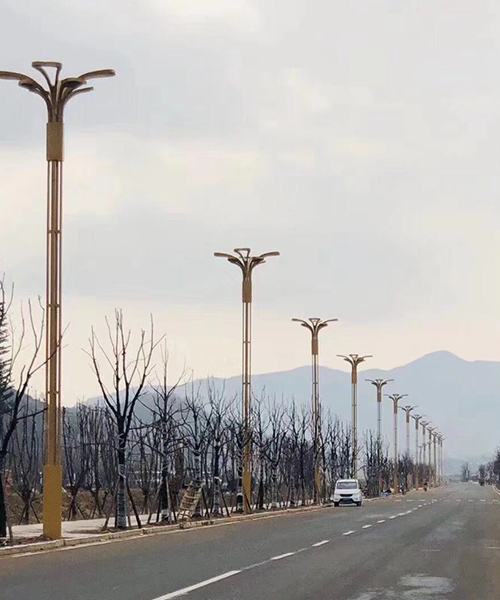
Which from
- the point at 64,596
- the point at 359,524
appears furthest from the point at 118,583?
the point at 359,524

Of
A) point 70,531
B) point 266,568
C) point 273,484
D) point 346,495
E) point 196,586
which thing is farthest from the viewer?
point 346,495

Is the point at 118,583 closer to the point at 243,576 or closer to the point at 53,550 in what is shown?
the point at 243,576

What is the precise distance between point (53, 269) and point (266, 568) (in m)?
10.2

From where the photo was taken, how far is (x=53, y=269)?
2892 centimetres

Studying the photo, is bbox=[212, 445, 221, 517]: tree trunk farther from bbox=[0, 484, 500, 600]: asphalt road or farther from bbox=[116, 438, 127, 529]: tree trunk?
bbox=[116, 438, 127, 529]: tree trunk

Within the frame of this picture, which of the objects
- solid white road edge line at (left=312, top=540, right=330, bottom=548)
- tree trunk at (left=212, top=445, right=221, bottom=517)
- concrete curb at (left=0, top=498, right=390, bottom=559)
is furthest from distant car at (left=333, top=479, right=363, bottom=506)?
solid white road edge line at (left=312, top=540, right=330, bottom=548)

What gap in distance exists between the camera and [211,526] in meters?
39.4

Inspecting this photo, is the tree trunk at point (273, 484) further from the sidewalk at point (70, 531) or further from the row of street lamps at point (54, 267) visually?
the row of street lamps at point (54, 267)

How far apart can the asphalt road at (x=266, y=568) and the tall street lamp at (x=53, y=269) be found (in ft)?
5.40

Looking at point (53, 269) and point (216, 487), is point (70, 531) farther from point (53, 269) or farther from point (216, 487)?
point (216, 487)

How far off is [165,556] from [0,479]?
4.68 meters

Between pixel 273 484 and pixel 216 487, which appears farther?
pixel 273 484

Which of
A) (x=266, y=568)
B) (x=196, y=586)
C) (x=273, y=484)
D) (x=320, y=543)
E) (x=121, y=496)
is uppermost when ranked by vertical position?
(x=121, y=496)

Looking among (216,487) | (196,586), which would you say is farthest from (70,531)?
(196,586)
